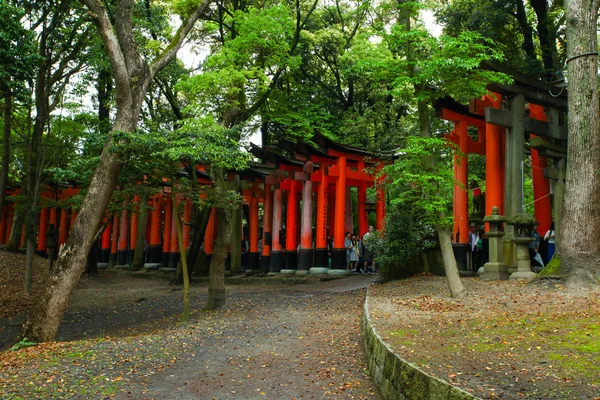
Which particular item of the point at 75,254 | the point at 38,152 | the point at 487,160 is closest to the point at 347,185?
the point at 487,160

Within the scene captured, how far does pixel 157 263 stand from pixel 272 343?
17.9m

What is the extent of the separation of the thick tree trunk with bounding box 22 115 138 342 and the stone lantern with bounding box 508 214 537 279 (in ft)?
26.9

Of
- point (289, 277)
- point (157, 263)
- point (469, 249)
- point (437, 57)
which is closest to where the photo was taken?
point (437, 57)

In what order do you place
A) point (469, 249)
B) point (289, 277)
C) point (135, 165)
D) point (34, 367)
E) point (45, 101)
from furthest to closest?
point (289, 277)
point (45, 101)
point (469, 249)
point (135, 165)
point (34, 367)

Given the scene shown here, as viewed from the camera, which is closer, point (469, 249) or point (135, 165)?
point (135, 165)

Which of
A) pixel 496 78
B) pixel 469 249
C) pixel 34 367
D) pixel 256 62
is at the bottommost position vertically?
pixel 34 367

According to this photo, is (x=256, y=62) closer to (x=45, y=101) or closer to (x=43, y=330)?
(x=45, y=101)

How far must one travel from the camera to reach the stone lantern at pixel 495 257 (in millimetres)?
11227

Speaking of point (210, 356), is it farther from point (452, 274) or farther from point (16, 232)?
point (16, 232)

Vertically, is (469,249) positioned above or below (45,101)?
below

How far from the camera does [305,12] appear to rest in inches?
854

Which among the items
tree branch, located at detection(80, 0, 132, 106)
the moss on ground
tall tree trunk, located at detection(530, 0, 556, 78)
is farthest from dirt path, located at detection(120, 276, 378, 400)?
tall tree trunk, located at detection(530, 0, 556, 78)

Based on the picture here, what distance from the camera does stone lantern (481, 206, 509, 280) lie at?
36.8 feet

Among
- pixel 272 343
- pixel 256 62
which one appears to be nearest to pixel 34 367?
pixel 272 343
